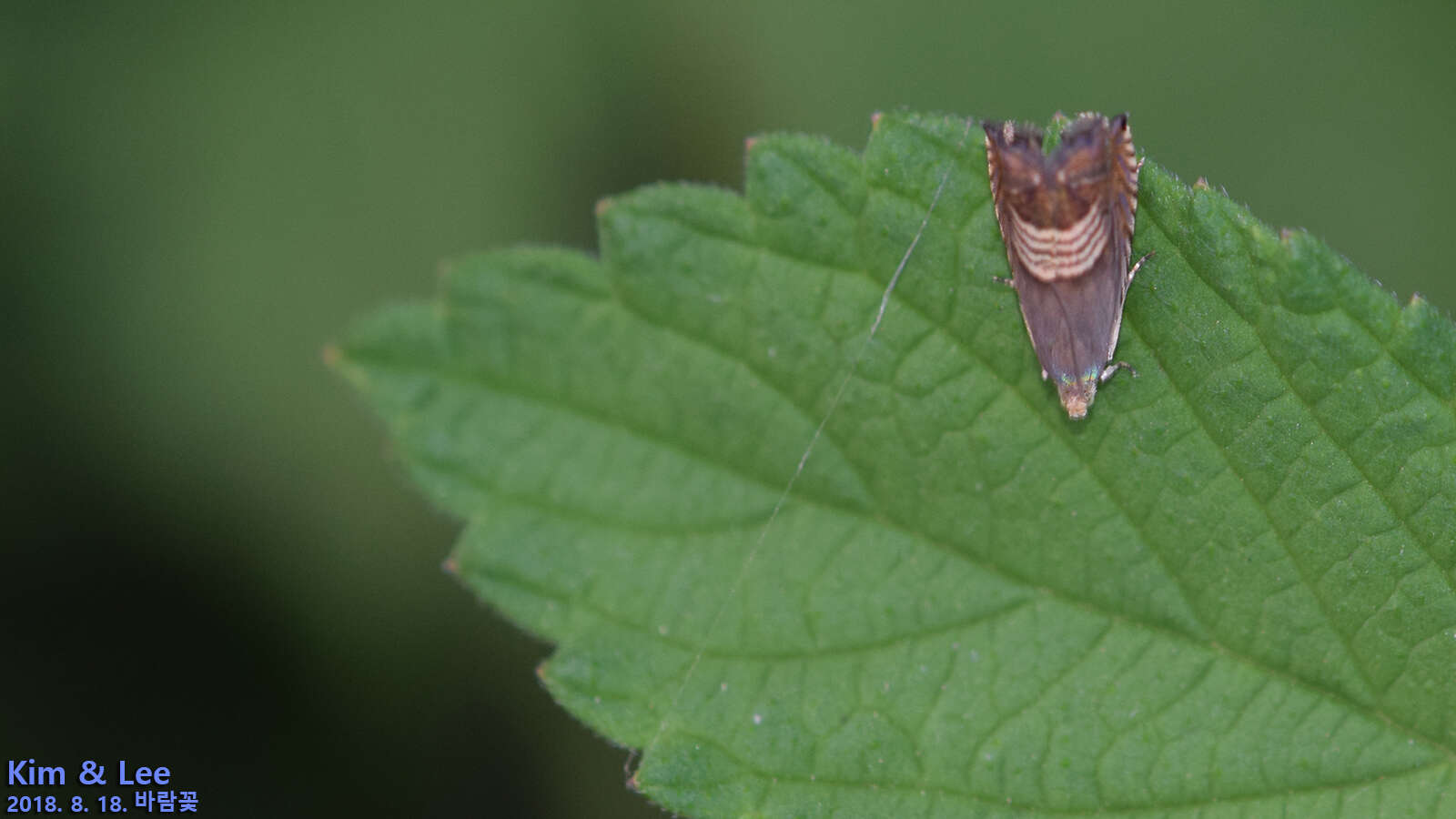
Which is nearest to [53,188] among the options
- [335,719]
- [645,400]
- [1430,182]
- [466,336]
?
[335,719]

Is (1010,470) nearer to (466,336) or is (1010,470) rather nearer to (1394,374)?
(1394,374)

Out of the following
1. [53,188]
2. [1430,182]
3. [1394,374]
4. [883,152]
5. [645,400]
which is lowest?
[1394,374]

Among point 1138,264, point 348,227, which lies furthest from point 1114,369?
point 348,227

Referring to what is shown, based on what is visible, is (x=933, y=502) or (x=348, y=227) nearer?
(x=933, y=502)

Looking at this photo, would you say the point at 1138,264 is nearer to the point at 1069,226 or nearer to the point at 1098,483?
the point at 1069,226

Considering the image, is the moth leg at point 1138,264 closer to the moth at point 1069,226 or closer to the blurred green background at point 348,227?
the moth at point 1069,226
